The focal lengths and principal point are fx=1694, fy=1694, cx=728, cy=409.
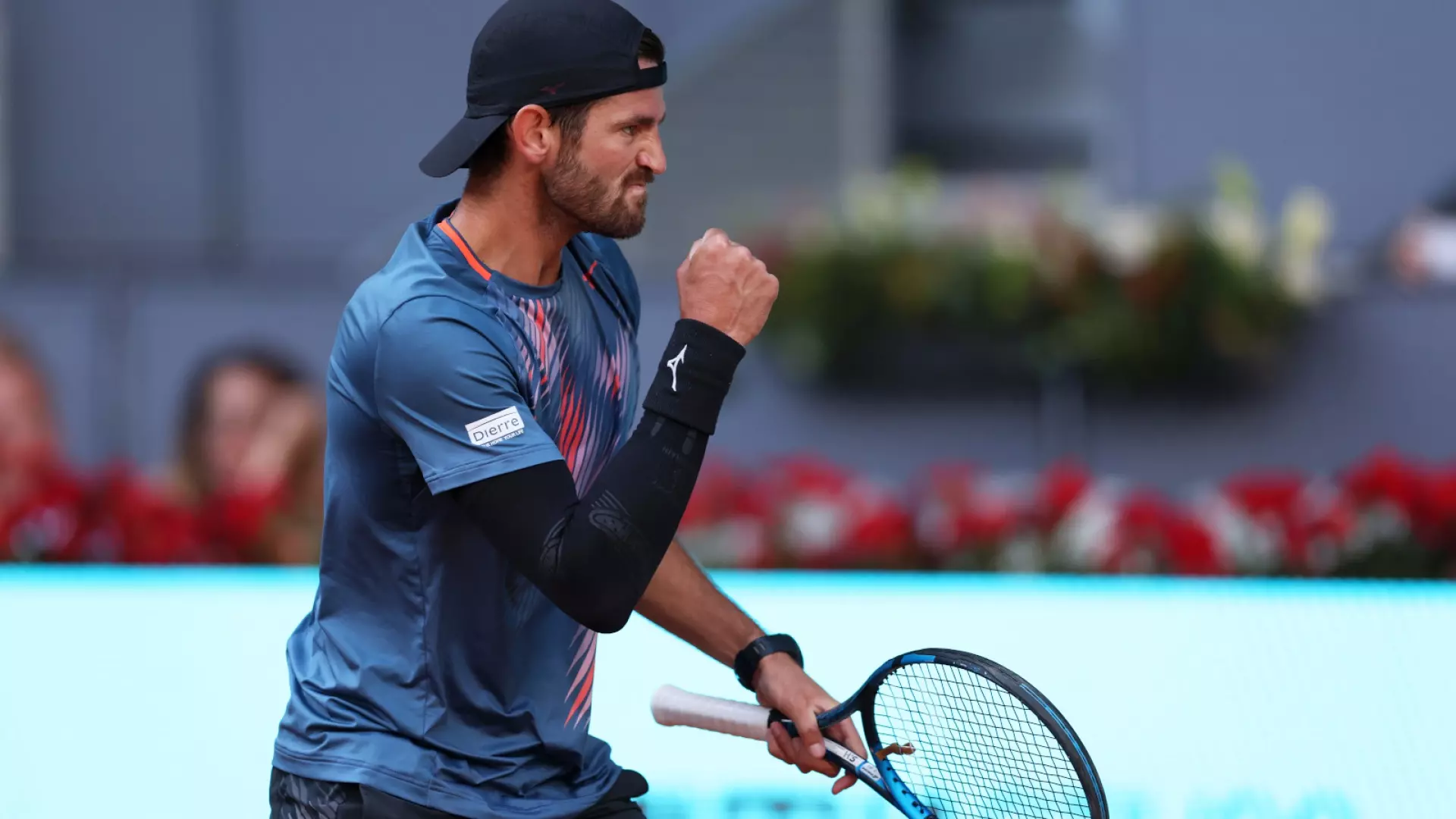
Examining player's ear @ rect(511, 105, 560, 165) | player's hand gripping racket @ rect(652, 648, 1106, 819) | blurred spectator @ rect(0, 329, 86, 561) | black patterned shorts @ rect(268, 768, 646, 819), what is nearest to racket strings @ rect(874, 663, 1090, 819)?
player's hand gripping racket @ rect(652, 648, 1106, 819)

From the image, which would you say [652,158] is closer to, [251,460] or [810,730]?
[810,730]

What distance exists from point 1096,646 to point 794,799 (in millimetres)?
627

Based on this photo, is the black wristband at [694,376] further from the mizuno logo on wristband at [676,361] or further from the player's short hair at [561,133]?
the player's short hair at [561,133]

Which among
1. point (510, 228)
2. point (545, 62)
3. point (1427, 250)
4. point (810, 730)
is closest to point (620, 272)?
point (510, 228)

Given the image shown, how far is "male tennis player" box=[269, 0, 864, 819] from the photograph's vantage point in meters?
1.72

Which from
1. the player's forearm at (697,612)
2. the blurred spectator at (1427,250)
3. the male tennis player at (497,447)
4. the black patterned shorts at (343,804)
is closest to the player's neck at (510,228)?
the male tennis player at (497,447)

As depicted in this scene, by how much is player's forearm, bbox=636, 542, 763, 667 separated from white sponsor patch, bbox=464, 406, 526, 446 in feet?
1.52

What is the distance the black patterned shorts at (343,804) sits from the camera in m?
1.83

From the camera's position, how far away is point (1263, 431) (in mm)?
5555

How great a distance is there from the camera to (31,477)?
4961 millimetres

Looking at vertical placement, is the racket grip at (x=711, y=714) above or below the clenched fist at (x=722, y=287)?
below

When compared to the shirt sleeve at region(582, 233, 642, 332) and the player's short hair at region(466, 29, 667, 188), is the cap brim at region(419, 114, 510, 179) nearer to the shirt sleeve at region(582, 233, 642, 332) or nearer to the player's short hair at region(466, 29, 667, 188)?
the player's short hair at region(466, 29, 667, 188)

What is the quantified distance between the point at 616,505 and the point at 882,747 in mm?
563

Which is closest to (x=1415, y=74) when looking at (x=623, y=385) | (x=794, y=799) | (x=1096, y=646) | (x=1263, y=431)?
(x=1263, y=431)
